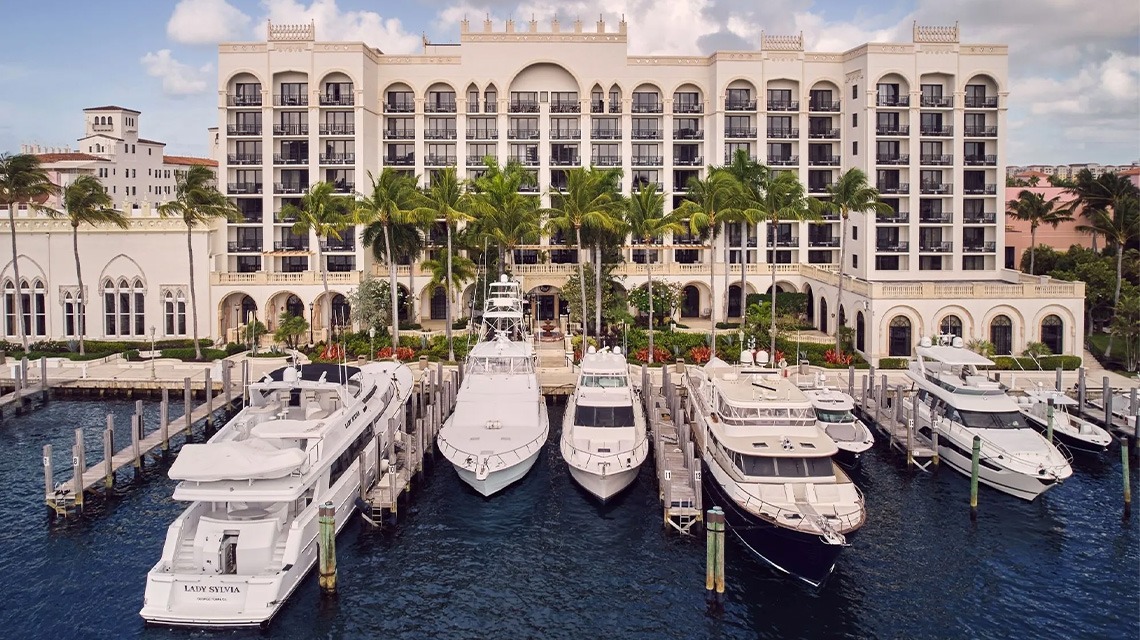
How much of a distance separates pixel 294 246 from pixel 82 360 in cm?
2043

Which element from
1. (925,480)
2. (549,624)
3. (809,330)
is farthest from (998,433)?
(809,330)

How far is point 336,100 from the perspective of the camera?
79750 mm

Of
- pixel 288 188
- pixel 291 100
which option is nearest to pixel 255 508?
pixel 288 188

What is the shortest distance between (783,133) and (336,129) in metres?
38.0

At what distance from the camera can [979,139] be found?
260ft

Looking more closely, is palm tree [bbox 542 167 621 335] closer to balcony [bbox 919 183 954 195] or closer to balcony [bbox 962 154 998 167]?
balcony [bbox 919 183 954 195]

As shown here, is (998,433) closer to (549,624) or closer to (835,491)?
(835,491)

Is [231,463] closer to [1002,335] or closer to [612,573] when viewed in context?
[612,573]

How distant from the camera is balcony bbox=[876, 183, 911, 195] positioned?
79.2 metres

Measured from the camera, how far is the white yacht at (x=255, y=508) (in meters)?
28.8

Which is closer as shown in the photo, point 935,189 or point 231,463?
point 231,463

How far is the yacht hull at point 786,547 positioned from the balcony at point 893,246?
49.9 metres

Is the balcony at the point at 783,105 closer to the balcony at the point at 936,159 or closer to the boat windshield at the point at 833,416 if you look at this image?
the balcony at the point at 936,159

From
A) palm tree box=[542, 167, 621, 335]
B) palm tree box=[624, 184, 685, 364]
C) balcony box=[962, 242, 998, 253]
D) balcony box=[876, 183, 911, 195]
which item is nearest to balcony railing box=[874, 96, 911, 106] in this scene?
balcony box=[876, 183, 911, 195]
